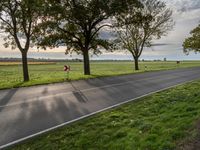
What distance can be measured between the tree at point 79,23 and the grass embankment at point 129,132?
20.9 m

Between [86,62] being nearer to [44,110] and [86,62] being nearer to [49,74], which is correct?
[49,74]

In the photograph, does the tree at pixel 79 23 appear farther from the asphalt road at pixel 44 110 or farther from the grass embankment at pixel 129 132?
the grass embankment at pixel 129 132

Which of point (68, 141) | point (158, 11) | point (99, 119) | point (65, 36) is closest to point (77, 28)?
point (65, 36)

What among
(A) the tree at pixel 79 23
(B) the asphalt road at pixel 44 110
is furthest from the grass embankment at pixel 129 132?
(A) the tree at pixel 79 23

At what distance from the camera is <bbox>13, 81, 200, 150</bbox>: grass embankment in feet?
20.9

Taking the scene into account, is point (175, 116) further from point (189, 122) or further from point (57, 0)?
point (57, 0)

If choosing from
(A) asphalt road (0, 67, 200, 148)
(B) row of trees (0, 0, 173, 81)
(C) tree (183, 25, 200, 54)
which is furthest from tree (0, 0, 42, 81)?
(C) tree (183, 25, 200, 54)

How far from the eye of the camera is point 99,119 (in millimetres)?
9227

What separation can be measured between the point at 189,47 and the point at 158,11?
31.8 metres

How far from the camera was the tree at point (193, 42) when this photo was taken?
68537 mm

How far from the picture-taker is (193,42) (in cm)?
7050

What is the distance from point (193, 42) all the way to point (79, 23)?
4613cm

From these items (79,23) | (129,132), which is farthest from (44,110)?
(79,23)

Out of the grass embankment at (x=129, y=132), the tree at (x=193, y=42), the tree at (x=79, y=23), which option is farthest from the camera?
the tree at (x=193, y=42)
